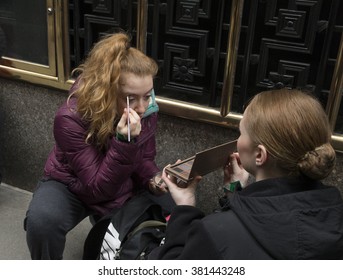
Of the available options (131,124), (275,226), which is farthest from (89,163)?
(275,226)

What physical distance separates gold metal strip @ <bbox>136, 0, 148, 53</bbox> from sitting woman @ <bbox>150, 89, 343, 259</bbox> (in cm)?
136

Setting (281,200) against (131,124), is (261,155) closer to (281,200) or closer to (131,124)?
(281,200)

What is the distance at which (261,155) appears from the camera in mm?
1356

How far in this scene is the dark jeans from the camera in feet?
6.57

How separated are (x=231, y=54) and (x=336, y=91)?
0.59 meters

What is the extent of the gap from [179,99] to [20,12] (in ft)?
4.41

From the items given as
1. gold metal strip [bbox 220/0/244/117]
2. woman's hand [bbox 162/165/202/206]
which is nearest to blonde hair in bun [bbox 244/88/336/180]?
woman's hand [bbox 162/165/202/206]

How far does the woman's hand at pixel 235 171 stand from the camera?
6.15 feet

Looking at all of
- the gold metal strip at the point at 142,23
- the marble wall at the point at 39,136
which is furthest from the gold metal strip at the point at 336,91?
the gold metal strip at the point at 142,23

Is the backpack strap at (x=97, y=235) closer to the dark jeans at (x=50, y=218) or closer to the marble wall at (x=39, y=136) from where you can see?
the dark jeans at (x=50, y=218)

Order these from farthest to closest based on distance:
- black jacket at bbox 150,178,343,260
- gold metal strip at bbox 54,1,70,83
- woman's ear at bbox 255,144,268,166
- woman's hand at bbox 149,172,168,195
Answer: gold metal strip at bbox 54,1,70,83
woman's hand at bbox 149,172,168,195
woman's ear at bbox 255,144,268,166
black jacket at bbox 150,178,343,260

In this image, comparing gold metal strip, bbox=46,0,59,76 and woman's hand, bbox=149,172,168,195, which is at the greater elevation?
gold metal strip, bbox=46,0,59,76

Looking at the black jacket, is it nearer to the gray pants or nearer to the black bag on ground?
the black bag on ground

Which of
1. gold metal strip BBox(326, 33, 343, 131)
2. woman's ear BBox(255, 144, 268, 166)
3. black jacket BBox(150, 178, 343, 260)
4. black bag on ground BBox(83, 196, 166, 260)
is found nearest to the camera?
black jacket BBox(150, 178, 343, 260)
